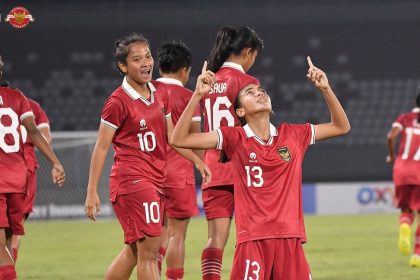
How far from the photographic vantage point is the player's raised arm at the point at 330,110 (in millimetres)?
5277

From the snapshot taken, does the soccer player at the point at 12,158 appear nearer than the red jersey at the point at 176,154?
Yes

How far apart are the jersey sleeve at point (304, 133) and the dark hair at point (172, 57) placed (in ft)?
7.41

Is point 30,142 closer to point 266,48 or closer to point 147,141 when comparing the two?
point 147,141

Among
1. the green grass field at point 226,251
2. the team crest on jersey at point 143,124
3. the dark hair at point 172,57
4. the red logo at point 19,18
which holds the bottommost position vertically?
the green grass field at point 226,251

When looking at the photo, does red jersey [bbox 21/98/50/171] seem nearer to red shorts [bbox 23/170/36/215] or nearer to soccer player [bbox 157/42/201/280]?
red shorts [bbox 23/170/36/215]

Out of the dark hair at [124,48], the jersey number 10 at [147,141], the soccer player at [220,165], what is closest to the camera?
the jersey number 10 at [147,141]

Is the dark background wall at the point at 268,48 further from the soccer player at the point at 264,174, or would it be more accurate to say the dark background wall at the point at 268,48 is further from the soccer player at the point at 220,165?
the soccer player at the point at 264,174

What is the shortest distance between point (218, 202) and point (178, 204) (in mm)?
703

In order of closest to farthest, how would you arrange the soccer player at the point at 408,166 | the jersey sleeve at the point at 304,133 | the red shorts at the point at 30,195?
the jersey sleeve at the point at 304,133, the red shorts at the point at 30,195, the soccer player at the point at 408,166

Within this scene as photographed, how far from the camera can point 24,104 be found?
6.74 m

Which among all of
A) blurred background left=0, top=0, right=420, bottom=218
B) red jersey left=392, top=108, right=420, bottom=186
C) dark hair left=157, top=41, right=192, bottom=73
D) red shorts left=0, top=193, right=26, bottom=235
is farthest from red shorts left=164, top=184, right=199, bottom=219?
blurred background left=0, top=0, right=420, bottom=218

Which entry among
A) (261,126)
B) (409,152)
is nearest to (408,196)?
(409,152)

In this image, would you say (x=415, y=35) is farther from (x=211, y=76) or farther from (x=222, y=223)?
(x=211, y=76)

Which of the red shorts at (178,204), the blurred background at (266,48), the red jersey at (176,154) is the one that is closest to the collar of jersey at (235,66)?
the red jersey at (176,154)
